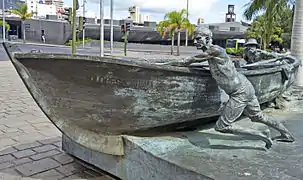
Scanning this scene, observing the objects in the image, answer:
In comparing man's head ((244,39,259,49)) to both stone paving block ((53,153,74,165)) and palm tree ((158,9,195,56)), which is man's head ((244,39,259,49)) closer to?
stone paving block ((53,153,74,165))

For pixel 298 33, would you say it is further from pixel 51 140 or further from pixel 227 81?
pixel 51 140

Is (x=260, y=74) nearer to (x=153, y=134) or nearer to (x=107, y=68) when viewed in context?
(x=153, y=134)

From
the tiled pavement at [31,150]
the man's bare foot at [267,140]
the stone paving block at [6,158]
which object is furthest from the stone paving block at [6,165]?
the man's bare foot at [267,140]

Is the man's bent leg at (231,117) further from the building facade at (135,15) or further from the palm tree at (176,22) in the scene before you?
the building facade at (135,15)

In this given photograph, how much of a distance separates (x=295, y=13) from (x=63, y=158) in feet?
25.6

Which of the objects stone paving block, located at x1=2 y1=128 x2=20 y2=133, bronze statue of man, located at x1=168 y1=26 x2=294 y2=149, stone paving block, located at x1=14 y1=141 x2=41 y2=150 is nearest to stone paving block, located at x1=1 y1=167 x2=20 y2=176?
stone paving block, located at x1=14 y1=141 x2=41 y2=150

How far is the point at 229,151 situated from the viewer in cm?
360

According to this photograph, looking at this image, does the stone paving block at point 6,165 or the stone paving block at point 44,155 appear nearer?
the stone paving block at point 6,165

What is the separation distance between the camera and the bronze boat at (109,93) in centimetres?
325

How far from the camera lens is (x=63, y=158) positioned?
14.9 feet

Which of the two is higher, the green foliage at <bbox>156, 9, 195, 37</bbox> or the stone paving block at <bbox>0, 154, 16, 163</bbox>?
the green foliage at <bbox>156, 9, 195, 37</bbox>

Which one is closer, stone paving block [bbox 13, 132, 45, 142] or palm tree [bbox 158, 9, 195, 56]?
stone paving block [bbox 13, 132, 45, 142]

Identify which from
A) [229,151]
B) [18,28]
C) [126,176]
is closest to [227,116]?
[229,151]

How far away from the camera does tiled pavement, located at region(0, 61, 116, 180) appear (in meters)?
4.01
